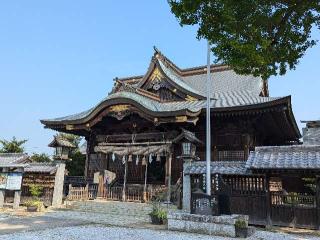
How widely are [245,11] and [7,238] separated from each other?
889cm

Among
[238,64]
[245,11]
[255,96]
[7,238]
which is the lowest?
[7,238]

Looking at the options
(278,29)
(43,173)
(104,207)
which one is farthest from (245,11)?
(43,173)

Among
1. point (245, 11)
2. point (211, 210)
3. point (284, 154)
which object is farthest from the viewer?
point (284, 154)

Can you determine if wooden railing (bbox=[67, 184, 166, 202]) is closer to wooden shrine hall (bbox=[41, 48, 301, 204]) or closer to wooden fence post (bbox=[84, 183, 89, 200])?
wooden fence post (bbox=[84, 183, 89, 200])

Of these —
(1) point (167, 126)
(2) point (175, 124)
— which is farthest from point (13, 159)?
(2) point (175, 124)

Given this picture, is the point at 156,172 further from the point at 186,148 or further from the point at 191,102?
the point at 186,148

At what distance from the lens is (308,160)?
12086 millimetres

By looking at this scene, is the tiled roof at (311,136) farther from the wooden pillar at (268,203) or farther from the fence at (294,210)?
the wooden pillar at (268,203)

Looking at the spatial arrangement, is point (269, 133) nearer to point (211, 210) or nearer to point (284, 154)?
point (284, 154)

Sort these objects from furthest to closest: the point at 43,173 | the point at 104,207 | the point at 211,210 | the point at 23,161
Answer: the point at 23,161
the point at 43,173
the point at 104,207
the point at 211,210

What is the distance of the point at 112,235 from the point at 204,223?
3089mm

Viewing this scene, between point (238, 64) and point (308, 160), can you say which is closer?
point (238, 64)

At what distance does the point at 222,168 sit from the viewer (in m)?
14.0

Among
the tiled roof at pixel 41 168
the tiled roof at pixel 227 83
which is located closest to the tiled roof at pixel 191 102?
the tiled roof at pixel 227 83
